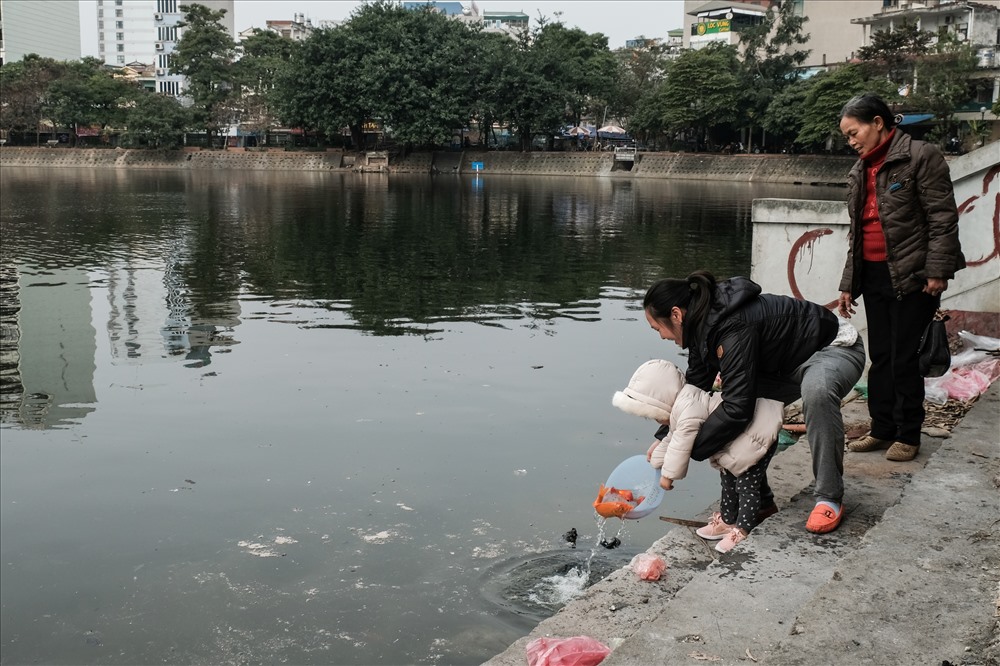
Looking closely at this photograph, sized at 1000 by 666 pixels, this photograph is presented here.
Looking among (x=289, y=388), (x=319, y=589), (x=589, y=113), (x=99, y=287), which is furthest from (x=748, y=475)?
(x=589, y=113)

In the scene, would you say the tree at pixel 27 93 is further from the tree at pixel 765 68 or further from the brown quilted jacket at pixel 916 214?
the brown quilted jacket at pixel 916 214

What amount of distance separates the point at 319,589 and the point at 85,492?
2.30 m

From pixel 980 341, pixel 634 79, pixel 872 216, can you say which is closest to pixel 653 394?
pixel 872 216

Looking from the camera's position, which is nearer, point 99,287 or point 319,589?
point 319,589

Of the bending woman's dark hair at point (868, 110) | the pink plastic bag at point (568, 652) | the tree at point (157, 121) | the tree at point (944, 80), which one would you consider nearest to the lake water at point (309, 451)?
the pink plastic bag at point (568, 652)

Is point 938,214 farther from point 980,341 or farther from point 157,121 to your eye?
point 157,121

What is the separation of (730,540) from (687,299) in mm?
1118

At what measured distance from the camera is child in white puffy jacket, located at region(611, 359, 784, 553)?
431 cm

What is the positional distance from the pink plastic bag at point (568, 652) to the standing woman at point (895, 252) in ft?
7.42

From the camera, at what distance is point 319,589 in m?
5.10

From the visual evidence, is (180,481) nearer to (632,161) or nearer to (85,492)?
(85,492)

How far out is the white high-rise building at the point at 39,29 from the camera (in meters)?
112

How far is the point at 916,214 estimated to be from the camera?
484 cm

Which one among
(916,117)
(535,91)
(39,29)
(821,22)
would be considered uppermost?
(39,29)
